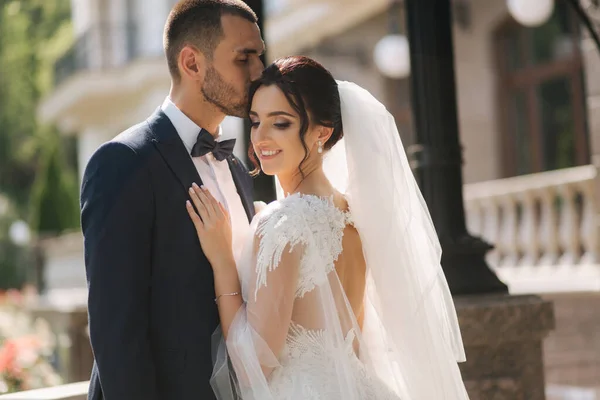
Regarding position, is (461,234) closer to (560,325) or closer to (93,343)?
(93,343)

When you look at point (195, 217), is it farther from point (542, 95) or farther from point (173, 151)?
point (542, 95)

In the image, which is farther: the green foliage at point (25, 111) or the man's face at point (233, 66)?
the green foliage at point (25, 111)

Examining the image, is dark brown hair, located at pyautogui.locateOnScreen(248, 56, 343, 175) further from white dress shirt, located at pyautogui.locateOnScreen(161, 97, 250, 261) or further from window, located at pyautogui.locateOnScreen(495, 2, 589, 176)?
window, located at pyautogui.locateOnScreen(495, 2, 589, 176)

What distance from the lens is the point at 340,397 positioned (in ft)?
9.84

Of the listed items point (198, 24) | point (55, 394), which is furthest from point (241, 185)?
point (55, 394)

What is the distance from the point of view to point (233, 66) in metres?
3.16

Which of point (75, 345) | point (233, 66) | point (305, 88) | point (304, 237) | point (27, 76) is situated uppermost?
point (27, 76)

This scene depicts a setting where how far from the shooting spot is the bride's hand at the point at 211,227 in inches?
117

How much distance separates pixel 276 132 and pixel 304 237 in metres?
0.40

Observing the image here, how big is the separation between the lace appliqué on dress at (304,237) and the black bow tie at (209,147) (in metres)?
0.32

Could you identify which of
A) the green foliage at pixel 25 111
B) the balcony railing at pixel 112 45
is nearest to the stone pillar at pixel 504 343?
the balcony railing at pixel 112 45

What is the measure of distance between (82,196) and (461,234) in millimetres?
2106

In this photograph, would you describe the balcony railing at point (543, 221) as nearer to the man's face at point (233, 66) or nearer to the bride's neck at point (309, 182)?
the bride's neck at point (309, 182)

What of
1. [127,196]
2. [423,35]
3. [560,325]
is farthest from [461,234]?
[560,325]
